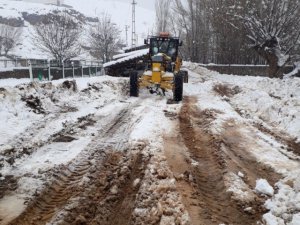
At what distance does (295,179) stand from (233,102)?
28.3 feet

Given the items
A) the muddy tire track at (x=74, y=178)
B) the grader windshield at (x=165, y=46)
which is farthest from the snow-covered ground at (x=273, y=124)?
the muddy tire track at (x=74, y=178)

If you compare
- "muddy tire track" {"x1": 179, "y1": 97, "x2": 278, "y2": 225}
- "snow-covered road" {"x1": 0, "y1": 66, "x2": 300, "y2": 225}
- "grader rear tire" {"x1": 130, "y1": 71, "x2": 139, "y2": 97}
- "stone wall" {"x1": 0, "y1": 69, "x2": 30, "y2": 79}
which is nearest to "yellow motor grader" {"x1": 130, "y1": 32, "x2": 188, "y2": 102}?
"grader rear tire" {"x1": 130, "y1": 71, "x2": 139, "y2": 97}

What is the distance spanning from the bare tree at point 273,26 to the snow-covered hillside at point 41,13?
32.4m

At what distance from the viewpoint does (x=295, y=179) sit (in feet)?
17.5

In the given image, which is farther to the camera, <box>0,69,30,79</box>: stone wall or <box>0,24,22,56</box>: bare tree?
<box>0,24,22,56</box>: bare tree

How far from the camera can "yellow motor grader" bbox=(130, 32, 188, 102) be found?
47.3ft

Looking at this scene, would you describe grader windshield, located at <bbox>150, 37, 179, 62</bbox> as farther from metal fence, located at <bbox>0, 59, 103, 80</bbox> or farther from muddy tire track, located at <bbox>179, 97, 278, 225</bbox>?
muddy tire track, located at <bbox>179, 97, 278, 225</bbox>

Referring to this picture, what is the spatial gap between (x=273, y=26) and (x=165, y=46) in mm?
8962

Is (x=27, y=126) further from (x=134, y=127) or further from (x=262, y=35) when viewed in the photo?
(x=262, y=35)

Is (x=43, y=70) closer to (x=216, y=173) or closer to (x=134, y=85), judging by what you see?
(x=134, y=85)

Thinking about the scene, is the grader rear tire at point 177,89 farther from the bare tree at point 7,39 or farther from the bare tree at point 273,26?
the bare tree at point 7,39

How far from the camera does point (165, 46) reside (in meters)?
18.3

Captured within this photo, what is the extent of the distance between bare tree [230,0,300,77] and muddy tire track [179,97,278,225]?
15244mm

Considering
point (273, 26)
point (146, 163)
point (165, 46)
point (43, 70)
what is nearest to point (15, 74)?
point (43, 70)
